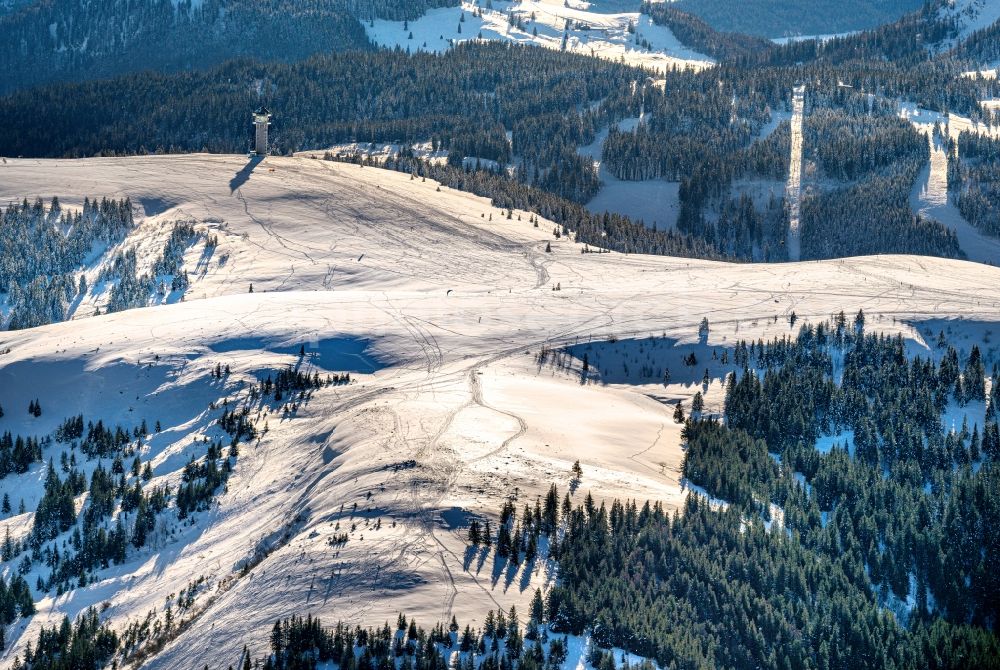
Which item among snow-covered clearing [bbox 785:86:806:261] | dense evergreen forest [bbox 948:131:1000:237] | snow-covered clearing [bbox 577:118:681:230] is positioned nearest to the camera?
dense evergreen forest [bbox 948:131:1000:237]

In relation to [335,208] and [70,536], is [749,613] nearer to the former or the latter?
[70,536]

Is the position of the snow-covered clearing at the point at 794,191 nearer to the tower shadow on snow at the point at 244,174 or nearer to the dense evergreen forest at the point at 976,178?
the dense evergreen forest at the point at 976,178

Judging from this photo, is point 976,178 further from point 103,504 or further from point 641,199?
point 103,504

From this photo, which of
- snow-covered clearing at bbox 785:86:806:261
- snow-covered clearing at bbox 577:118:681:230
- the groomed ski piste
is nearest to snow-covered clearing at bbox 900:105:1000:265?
snow-covered clearing at bbox 785:86:806:261

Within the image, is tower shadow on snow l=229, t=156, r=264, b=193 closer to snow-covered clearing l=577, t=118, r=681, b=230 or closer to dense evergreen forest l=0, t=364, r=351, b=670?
snow-covered clearing l=577, t=118, r=681, b=230

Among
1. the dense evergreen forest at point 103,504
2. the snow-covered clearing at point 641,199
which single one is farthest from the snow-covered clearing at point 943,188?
the dense evergreen forest at point 103,504

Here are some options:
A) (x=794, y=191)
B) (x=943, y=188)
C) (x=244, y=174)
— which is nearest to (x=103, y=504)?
(x=244, y=174)

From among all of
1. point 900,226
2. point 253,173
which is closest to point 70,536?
point 253,173

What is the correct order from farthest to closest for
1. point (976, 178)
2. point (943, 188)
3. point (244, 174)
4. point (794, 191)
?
point (794, 191) → point (943, 188) → point (976, 178) → point (244, 174)
